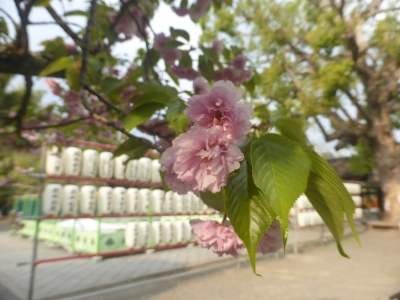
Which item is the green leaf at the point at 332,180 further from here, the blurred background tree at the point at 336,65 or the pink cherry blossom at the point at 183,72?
the blurred background tree at the point at 336,65

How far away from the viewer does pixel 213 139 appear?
0.30 m

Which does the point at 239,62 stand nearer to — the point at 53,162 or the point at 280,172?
the point at 280,172

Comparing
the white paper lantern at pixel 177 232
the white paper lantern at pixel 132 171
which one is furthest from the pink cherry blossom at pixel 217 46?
the white paper lantern at pixel 177 232

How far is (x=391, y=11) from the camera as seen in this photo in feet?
15.3

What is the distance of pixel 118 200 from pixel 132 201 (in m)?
0.15

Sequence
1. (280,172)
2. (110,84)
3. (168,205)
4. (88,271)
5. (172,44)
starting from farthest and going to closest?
(168,205) < (88,271) < (172,44) < (110,84) < (280,172)

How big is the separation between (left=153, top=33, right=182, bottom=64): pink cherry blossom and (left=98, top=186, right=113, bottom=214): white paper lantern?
5.66 ft

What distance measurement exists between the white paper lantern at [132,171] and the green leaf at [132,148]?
80.2 inches

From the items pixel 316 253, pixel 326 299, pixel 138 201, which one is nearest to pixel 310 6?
pixel 316 253

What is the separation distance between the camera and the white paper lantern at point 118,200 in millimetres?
2467

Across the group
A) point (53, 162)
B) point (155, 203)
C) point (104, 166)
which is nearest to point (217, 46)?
point (53, 162)

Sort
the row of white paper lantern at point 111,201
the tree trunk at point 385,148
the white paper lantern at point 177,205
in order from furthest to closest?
the tree trunk at point 385,148
the white paper lantern at point 177,205
the row of white paper lantern at point 111,201

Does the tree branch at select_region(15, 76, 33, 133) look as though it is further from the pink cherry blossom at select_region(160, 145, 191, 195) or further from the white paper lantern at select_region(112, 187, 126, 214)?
the white paper lantern at select_region(112, 187, 126, 214)

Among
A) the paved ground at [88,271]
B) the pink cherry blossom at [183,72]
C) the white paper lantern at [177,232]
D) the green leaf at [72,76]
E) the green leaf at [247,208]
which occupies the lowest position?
the paved ground at [88,271]
